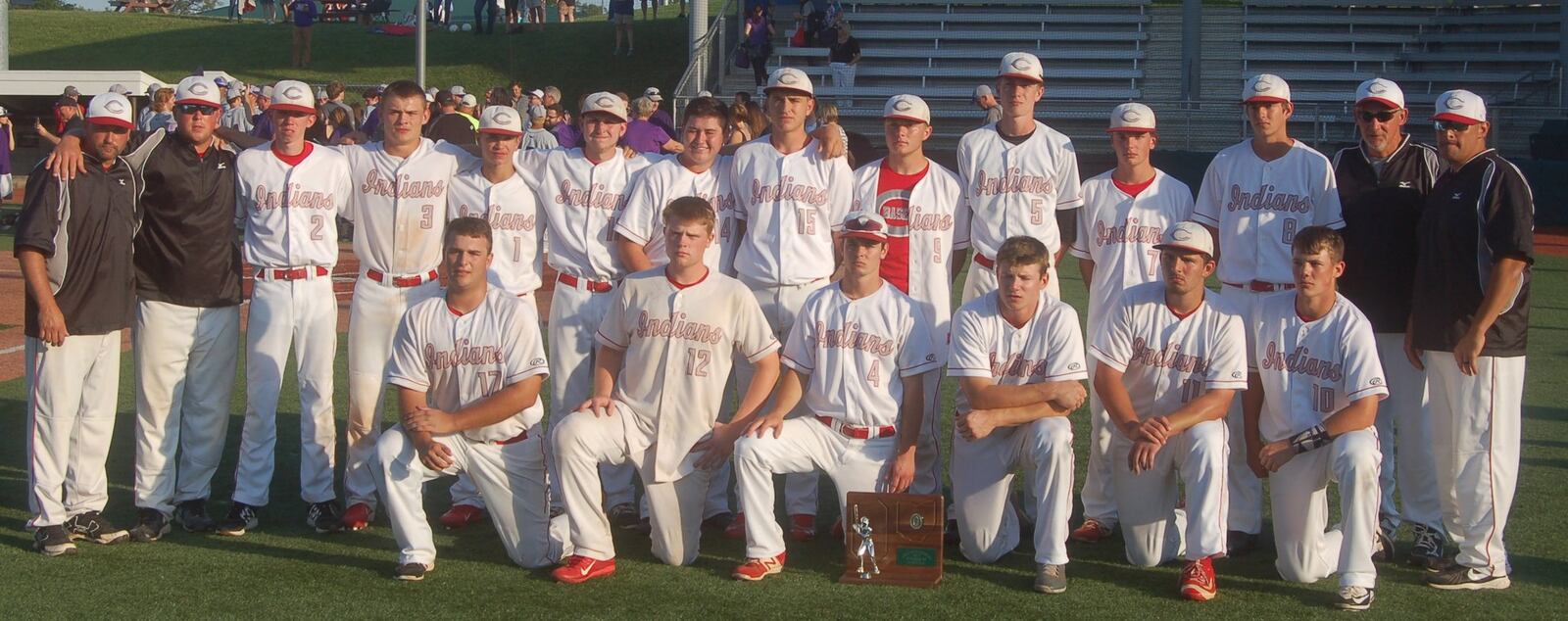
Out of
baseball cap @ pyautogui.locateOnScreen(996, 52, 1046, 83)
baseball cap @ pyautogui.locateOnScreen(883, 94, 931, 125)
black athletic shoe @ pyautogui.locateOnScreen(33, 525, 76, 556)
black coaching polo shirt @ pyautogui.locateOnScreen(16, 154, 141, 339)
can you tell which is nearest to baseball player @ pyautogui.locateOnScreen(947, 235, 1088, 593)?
baseball cap @ pyautogui.locateOnScreen(883, 94, 931, 125)

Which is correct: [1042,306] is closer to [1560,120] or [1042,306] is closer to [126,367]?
[126,367]

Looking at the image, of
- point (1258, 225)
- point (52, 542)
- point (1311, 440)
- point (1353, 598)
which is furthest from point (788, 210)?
point (52, 542)

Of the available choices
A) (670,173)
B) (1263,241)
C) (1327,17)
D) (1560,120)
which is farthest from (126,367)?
(1327,17)

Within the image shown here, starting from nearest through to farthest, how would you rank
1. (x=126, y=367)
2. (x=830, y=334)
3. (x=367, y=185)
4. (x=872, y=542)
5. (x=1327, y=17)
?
(x=872, y=542) < (x=830, y=334) < (x=367, y=185) < (x=126, y=367) < (x=1327, y=17)

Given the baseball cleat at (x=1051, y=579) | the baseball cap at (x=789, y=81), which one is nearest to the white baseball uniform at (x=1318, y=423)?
the baseball cleat at (x=1051, y=579)

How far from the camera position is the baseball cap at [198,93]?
633cm

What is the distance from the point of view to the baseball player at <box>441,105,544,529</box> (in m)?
6.75

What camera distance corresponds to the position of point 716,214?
6.99 meters

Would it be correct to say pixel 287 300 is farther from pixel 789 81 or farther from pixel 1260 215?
pixel 1260 215

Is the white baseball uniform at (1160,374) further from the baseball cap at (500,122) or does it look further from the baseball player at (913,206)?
the baseball cap at (500,122)

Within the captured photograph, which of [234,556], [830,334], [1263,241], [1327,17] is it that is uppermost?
[1327,17]

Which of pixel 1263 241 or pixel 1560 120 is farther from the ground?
pixel 1560 120

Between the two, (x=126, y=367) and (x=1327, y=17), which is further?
(x=1327, y=17)

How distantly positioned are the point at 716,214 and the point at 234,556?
2.67 meters
